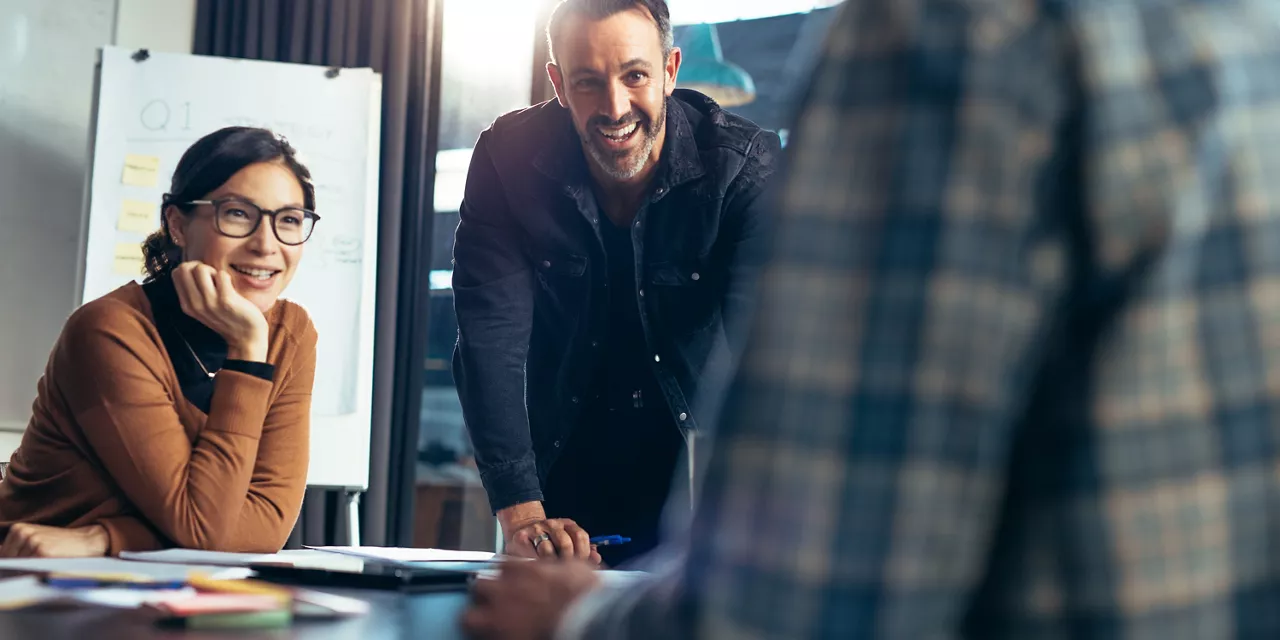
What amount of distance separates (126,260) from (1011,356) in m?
3.36

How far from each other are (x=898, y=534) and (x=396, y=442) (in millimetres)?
3550

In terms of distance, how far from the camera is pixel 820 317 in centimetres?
45

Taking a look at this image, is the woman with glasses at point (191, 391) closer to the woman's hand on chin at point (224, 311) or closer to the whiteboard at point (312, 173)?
the woman's hand on chin at point (224, 311)

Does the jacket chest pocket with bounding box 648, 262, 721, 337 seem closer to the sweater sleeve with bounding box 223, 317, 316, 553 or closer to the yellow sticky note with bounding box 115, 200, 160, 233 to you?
the sweater sleeve with bounding box 223, 317, 316, 553

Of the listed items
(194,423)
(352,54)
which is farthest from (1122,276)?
(352,54)

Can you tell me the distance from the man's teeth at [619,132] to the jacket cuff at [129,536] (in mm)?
954

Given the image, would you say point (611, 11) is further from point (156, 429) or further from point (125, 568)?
point (125, 568)

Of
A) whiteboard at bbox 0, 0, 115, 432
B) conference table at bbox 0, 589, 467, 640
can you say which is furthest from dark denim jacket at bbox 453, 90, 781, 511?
whiteboard at bbox 0, 0, 115, 432

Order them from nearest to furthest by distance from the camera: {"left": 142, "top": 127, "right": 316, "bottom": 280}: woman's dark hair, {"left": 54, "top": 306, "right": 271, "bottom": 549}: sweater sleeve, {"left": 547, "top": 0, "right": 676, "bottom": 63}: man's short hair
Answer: {"left": 54, "top": 306, "right": 271, "bottom": 549}: sweater sleeve < {"left": 142, "top": 127, "right": 316, "bottom": 280}: woman's dark hair < {"left": 547, "top": 0, "right": 676, "bottom": 63}: man's short hair

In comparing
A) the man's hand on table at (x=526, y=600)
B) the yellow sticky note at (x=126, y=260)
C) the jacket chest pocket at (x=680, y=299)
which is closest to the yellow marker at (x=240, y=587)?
the man's hand on table at (x=526, y=600)

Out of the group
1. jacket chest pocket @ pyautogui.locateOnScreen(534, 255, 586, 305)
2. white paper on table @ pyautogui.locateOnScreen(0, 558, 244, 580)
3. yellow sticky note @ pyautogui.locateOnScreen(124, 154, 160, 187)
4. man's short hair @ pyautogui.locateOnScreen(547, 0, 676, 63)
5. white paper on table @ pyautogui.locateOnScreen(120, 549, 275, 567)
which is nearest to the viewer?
white paper on table @ pyautogui.locateOnScreen(0, 558, 244, 580)

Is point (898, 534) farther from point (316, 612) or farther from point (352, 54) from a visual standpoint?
point (352, 54)

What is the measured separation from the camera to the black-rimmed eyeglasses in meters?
1.83

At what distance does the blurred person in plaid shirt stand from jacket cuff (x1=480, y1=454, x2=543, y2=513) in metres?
1.38
